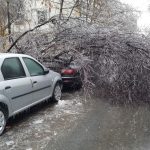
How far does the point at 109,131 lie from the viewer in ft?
22.6

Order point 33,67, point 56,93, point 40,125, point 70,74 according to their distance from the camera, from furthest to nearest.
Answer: point 70,74 → point 56,93 → point 33,67 → point 40,125

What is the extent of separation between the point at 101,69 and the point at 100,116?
8.09 ft

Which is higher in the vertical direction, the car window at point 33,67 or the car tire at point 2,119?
the car window at point 33,67

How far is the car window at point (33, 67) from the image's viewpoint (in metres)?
7.95

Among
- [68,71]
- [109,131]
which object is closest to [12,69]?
[109,131]

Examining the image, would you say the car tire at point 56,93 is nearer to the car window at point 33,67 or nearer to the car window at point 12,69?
the car window at point 33,67

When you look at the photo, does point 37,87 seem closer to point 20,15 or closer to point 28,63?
point 28,63

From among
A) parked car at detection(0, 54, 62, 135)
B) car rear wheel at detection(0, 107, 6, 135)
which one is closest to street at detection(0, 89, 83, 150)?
car rear wheel at detection(0, 107, 6, 135)

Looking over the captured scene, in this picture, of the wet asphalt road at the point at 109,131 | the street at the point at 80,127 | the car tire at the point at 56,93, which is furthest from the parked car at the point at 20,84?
the wet asphalt road at the point at 109,131

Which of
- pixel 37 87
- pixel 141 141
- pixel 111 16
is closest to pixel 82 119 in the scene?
pixel 37 87

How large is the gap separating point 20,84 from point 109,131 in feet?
7.42

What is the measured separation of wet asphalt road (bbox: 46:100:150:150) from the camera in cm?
604

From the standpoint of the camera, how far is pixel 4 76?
6.67 metres

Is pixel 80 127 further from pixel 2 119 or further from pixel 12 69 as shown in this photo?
pixel 12 69
